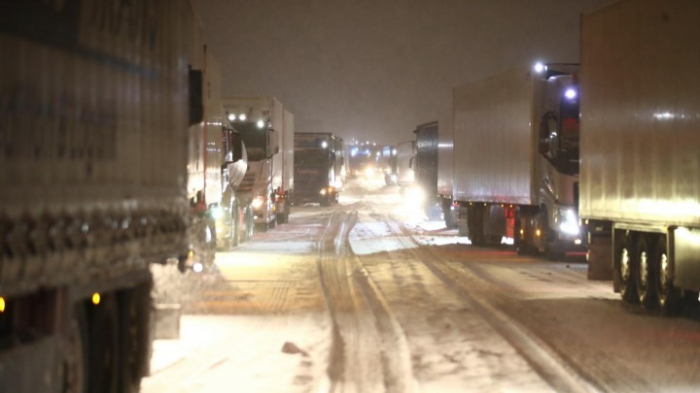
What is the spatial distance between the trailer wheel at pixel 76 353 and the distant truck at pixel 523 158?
20749mm

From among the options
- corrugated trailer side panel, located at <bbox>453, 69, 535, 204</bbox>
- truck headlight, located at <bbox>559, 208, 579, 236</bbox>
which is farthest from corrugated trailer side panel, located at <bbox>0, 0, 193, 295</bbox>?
corrugated trailer side panel, located at <bbox>453, 69, 535, 204</bbox>

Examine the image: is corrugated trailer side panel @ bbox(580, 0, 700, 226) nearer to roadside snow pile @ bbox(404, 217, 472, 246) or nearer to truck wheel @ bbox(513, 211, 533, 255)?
truck wheel @ bbox(513, 211, 533, 255)

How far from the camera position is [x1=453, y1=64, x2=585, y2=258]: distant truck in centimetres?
2966

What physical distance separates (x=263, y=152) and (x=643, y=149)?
1564 cm

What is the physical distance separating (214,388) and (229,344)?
3145 millimetres

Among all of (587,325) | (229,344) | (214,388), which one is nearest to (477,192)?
(587,325)

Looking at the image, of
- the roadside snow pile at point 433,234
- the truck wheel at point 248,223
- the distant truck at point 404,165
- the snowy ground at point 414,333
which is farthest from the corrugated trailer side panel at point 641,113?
the distant truck at point 404,165

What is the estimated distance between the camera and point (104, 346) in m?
9.76

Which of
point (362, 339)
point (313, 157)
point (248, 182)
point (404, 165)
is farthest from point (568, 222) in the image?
point (404, 165)

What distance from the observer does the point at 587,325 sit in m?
17.0

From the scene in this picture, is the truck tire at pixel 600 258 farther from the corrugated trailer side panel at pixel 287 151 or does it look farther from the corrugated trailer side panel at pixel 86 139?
the corrugated trailer side panel at pixel 287 151

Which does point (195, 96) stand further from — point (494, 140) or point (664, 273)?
point (494, 140)

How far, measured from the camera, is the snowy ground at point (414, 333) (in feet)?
40.6

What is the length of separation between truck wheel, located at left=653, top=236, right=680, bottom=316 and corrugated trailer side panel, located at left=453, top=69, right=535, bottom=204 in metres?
12.7
